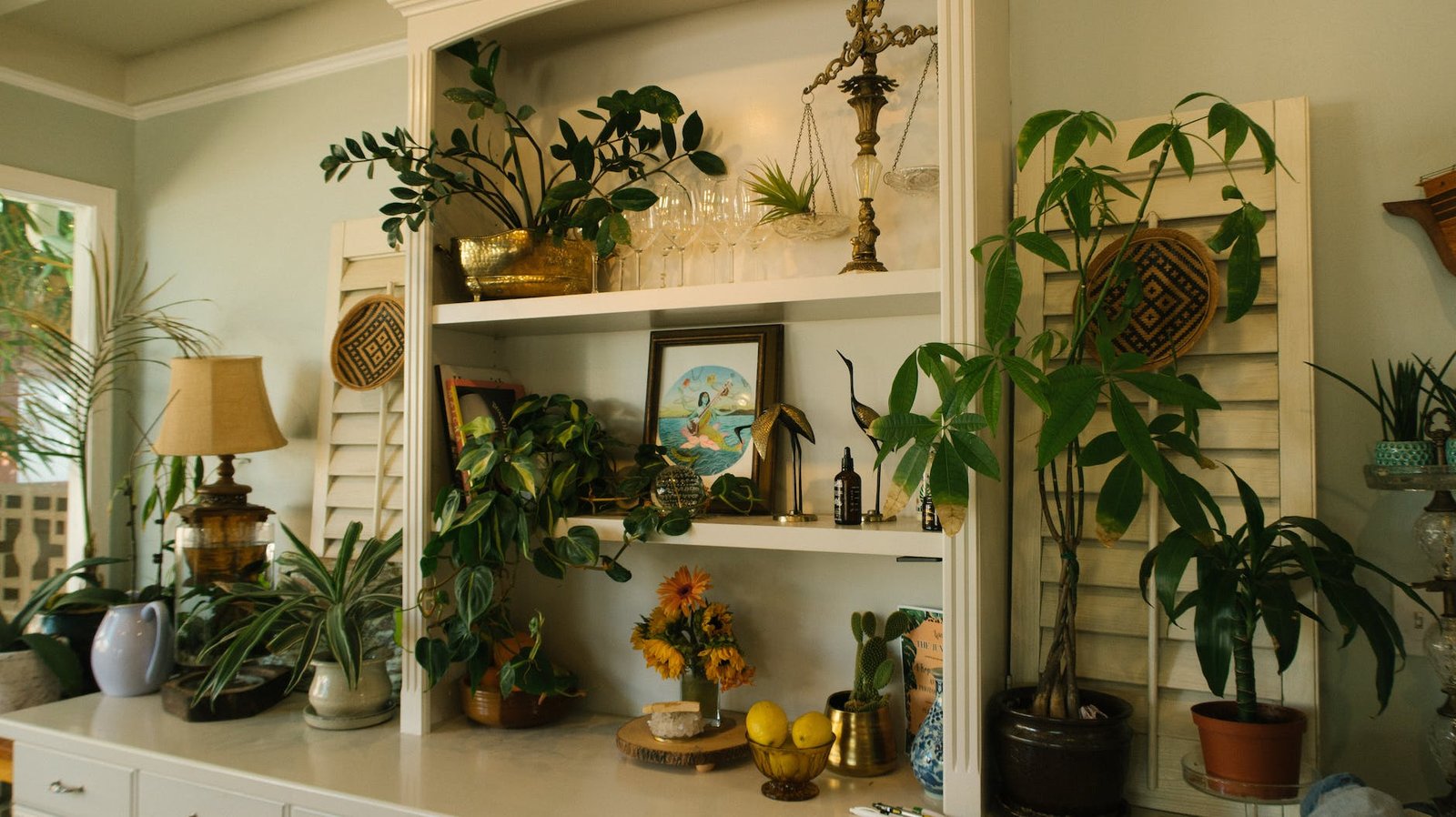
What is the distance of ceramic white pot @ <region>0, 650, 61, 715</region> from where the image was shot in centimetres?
249

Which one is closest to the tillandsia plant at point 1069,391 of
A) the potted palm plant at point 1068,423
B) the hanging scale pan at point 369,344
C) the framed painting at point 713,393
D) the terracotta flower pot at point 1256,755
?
the potted palm plant at point 1068,423

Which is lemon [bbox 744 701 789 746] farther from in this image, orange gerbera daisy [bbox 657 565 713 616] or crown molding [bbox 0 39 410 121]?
crown molding [bbox 0 39 410 121]

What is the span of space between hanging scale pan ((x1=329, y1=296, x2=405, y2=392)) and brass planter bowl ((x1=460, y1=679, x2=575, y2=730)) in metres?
0.96

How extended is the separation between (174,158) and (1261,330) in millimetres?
3317

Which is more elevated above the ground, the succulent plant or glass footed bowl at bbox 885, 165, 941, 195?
glass footed bowl at bbox 885, 165, 941, 195

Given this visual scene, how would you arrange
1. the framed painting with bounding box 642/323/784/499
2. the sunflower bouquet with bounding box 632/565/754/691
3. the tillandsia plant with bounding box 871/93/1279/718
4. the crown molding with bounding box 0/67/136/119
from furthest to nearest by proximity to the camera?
the crown molding with bounding box 0/67/136/119
the framed painting with bounding box 642/323/784/499
the sunflower bouquet with bounding box 632/565/754/691
the tillandsia plant with bounding box 871/93/1279/718

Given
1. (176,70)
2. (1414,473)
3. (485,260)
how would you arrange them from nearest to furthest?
(1414,473), (485,260), (176,70)

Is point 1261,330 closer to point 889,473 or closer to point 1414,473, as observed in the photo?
point 1414,473

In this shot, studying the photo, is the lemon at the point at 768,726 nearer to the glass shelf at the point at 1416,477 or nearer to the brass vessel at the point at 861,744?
the brass vessel at the point at 861,744

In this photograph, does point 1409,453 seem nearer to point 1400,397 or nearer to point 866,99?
point 1400,397

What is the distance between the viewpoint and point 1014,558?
5.70 feet

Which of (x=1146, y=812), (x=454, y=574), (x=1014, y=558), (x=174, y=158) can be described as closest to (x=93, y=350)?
(x=174, y=158)

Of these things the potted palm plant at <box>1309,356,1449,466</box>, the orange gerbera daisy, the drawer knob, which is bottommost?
the drawer knob

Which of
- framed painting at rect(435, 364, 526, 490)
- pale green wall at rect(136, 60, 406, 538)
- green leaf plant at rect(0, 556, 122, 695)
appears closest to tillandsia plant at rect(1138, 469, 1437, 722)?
framed painting at rect(435, 364, 526, 490)
